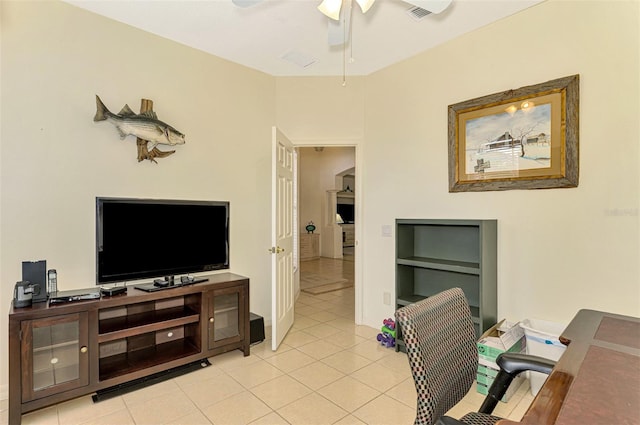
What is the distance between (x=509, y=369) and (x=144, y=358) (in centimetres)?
257

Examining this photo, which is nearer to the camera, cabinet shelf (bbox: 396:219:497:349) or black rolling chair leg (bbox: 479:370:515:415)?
black rolling chair leg (bbox: 479:370:515:415)

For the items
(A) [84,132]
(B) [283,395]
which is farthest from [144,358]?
(A) [84,132]

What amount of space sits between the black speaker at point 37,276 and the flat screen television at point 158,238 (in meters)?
0.32

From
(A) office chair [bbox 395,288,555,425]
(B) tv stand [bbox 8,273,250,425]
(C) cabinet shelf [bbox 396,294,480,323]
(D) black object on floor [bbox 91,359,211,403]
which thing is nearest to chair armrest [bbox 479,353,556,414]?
(A) office chair [bbox 395,288,555,425]

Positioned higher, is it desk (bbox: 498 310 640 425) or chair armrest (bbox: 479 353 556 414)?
desk (bbox: 498 310 640 425)

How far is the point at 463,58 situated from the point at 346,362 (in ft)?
9.70

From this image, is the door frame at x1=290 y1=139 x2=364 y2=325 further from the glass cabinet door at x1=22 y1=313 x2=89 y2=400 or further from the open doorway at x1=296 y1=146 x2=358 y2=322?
the open doorway at x1=296 y1=146 x2=358 y2=322

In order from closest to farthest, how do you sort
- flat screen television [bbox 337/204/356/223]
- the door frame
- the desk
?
1. the desk
2. the door frame
3. flat screen television [bbox 337/204/356/223]

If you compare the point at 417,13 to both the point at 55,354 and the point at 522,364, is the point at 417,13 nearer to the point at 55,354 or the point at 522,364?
the point at 522,364

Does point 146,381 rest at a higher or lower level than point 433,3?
lower

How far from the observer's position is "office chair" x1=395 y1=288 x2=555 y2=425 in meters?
1.08

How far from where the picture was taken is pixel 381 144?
365cm

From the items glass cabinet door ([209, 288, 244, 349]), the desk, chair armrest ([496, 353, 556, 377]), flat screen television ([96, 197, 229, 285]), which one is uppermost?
flat screen television ([96, 197, 229, 285])

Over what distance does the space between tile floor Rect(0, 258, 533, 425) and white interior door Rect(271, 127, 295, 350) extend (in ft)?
1.00
